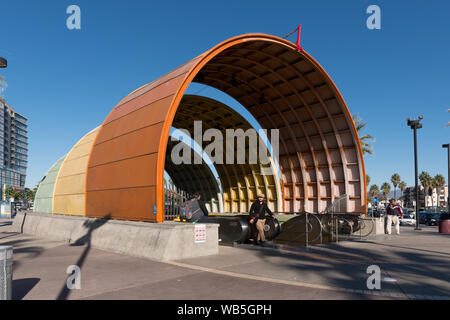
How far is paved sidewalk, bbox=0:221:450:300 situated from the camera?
609 centimetres

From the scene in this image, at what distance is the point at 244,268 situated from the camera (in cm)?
848

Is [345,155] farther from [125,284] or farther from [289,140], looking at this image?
[125,284]

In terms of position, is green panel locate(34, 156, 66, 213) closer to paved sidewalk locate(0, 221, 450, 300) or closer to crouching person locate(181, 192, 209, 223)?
paved sidewalk locate(0, 221, 450, 300)

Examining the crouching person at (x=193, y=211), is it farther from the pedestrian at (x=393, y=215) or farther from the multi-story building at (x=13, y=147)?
the multi-story building at (x=13, y=147)

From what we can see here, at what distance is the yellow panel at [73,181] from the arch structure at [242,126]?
71 mm

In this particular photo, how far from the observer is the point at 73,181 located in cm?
1814

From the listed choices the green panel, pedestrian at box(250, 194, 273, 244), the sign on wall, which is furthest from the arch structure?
pedestrian at box(250, 194, 273, 244)

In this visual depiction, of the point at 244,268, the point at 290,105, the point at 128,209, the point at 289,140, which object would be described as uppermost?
the point at 290,105

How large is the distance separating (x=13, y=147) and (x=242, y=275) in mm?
165634

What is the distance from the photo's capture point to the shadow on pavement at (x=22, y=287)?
19.8ft

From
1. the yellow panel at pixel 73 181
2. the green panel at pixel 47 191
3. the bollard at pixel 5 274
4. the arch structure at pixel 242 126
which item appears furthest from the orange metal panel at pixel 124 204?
the bollard at pixel 5 274

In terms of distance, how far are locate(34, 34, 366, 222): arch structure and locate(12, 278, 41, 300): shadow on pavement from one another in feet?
14.6

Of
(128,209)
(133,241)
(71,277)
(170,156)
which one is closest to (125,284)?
(71,277)
